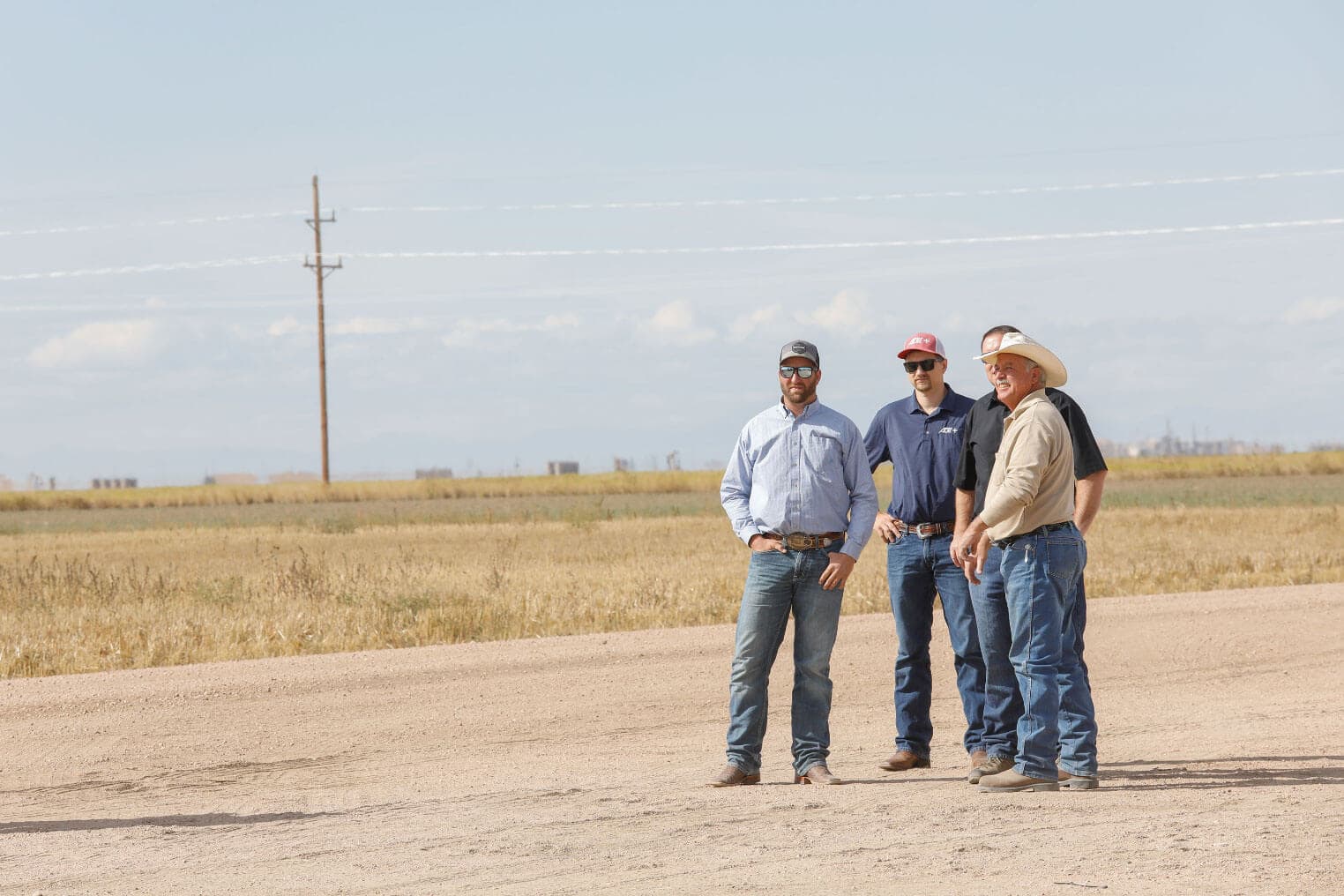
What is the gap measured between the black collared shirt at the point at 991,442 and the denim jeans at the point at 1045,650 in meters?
0.40

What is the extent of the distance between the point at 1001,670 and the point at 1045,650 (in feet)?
1.62

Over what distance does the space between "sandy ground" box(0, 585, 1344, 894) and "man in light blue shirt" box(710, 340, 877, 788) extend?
413 millimetres

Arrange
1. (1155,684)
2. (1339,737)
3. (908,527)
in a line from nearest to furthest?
(908,527) → (1339,737) → (1155,684)

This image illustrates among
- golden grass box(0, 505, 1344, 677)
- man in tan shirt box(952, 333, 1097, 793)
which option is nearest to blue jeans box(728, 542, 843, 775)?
man in tan shirt box(952, 333, 1097, 793)

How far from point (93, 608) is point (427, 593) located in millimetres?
3721

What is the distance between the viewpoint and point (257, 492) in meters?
68.1

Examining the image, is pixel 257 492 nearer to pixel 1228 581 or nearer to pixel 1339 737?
pixel 1228 581

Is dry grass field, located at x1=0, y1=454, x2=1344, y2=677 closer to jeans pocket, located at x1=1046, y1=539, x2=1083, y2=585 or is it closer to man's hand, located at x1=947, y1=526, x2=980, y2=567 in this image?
man's hand, located at x1=947, y1=526, x2=980, y2=567

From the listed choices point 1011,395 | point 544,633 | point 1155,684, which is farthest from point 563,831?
point 544,633

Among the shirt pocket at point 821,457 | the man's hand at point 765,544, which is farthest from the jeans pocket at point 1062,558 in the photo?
the man's hand at point 765,544

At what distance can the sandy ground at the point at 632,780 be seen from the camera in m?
6.37

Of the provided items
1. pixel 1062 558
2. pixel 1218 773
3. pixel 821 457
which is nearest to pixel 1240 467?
pixel 1218 773

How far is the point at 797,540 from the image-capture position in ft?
26.5

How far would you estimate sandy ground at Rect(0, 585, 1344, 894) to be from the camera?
637cm
